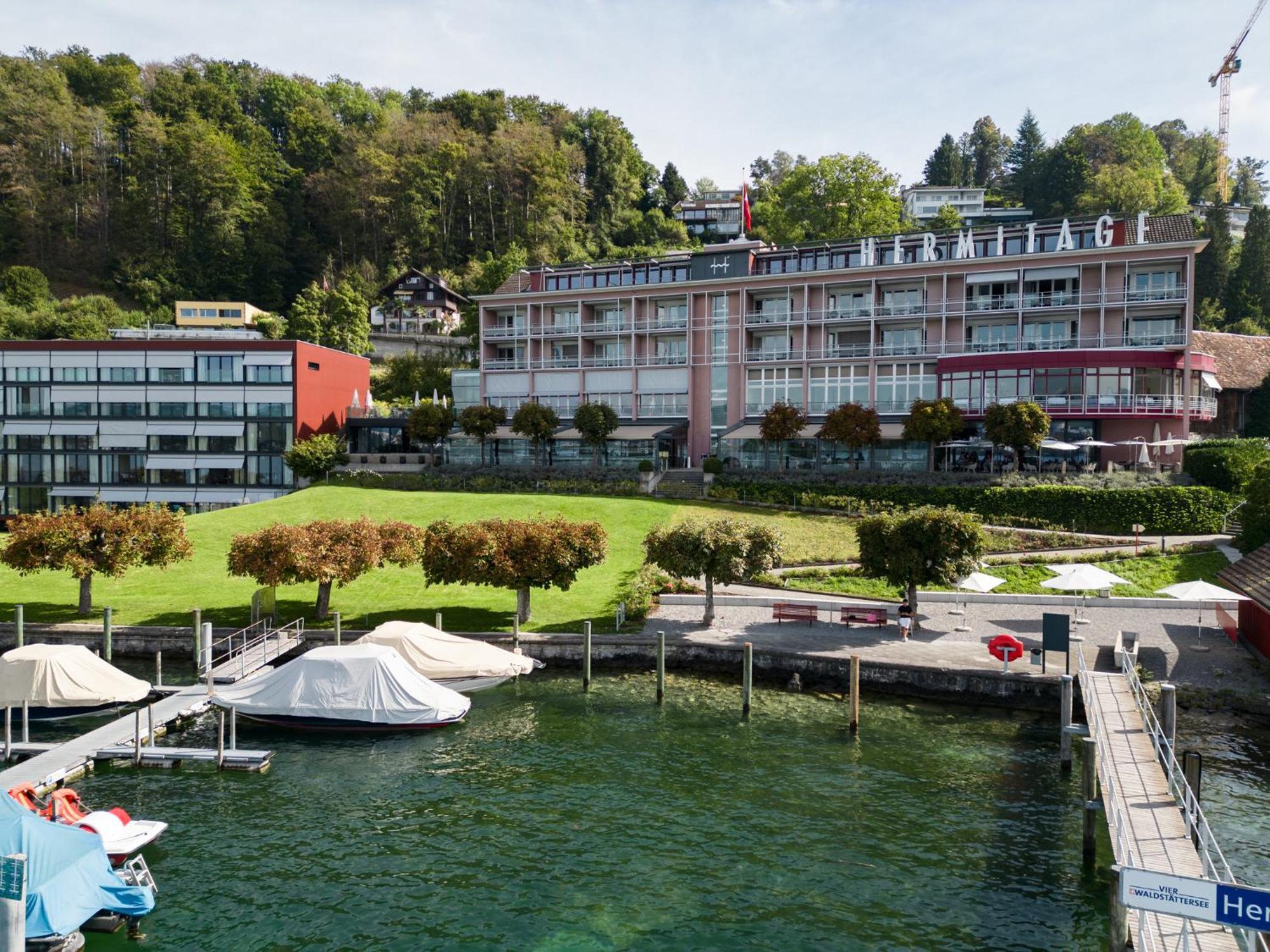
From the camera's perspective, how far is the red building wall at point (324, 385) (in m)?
75.3

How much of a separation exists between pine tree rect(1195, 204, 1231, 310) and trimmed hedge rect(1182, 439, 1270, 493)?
169 feet

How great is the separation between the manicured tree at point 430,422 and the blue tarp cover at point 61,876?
5606 cm

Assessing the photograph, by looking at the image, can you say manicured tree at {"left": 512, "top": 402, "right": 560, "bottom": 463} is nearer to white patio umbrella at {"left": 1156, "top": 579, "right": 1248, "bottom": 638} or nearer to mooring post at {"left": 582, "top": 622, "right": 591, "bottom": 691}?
mooring post at {"left": 582, "top": 622, "right": 591, "bottom": 691}

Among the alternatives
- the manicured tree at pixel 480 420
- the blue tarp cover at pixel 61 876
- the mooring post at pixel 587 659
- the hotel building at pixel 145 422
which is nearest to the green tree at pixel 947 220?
the manicured tree at pixel 480 420

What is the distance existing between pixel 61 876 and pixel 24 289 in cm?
11457

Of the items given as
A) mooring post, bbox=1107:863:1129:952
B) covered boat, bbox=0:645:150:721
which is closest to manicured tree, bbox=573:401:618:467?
covered boat, bbox=0:645:150:721

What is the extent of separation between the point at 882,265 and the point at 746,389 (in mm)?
14510

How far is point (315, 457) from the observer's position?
69.7 metres

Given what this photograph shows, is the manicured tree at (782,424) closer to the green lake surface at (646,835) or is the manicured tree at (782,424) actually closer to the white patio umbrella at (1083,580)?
the white patio umbrella at (1083,580)

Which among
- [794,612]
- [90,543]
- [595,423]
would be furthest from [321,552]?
[595,423]

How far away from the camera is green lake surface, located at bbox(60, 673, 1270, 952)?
53.8ft

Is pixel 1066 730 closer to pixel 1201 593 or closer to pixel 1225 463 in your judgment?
pixel 1201 593

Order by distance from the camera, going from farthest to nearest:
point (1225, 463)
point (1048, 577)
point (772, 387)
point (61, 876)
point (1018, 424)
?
point (772, 387)
point (1018, 424)
point (1225, 463)
point (1048, 577)
point (61, 876)

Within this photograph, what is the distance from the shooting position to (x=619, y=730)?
2670 centimetres
